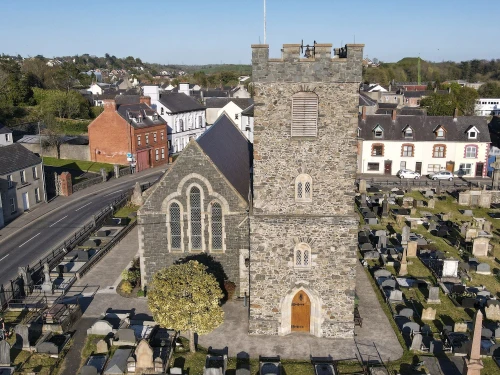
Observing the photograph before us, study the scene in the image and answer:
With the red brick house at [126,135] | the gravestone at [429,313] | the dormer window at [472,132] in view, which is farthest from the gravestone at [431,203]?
the red brick house at [126,135]

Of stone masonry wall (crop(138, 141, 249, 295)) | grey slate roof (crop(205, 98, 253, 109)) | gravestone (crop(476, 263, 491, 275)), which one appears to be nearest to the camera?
stone masonry wall (crop(138, 141, 249, 295))

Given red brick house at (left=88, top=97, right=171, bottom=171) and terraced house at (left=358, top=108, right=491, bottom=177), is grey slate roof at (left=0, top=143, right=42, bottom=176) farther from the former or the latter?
terraced house at (left=358, top=108, right=491, bottom=177)

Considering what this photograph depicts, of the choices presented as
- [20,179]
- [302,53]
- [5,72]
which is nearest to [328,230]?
[302,53]

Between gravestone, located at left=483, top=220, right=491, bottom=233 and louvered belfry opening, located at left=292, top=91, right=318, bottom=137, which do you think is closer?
louvered belfry opening, located at left=292, top=91, right=318, bottom=137

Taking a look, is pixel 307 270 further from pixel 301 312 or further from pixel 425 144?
pixel 425 144

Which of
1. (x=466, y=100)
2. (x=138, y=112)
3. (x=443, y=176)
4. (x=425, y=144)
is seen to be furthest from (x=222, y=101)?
(x=466, y=100)

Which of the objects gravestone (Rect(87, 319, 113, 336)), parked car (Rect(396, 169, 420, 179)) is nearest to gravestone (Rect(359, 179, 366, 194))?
parked car (Rect(396, 169, 420, 179))

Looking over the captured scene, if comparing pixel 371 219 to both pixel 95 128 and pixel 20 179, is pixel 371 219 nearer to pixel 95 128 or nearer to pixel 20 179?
pixel 20 179

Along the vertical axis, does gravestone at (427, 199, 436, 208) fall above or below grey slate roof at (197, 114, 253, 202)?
below
